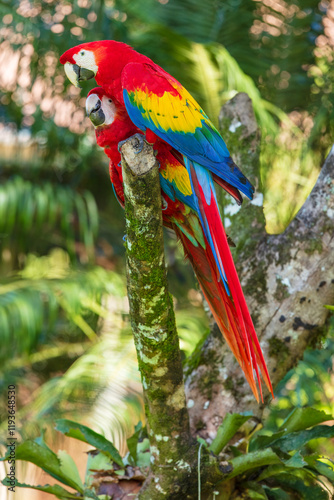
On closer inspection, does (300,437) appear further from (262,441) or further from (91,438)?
(91,438)

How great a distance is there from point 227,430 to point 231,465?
7 cm

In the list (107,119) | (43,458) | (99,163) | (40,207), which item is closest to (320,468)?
(43,458)

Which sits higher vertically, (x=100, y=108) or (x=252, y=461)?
(x=100, y=108)

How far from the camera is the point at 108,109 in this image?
1.13 meters

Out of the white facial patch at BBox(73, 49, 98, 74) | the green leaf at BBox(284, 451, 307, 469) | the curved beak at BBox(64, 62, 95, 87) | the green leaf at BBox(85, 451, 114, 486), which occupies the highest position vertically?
the white facial patch at BBox(73, 49, 98, 74)

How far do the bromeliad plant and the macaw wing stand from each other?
540 millimetres

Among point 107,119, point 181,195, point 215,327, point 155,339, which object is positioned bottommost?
point 215,327

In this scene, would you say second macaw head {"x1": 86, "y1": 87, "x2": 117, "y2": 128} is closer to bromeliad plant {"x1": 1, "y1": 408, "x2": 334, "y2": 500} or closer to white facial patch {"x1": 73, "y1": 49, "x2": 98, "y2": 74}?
white facial patch {"x1": 73, "y1": 49, "x2": 98, "y2": 74}

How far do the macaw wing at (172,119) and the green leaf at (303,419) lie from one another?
1.62 ft

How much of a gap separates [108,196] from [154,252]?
2.30 m

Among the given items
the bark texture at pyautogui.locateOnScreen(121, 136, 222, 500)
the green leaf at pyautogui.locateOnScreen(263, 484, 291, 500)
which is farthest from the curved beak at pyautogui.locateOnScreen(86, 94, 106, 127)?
the green leaf at pyautogui.locateOnScreen(263, 484, 291, 500)

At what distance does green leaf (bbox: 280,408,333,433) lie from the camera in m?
1.08

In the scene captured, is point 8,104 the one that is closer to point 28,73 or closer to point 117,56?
point 28,73

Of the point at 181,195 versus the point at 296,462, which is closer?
the point at 296,462
